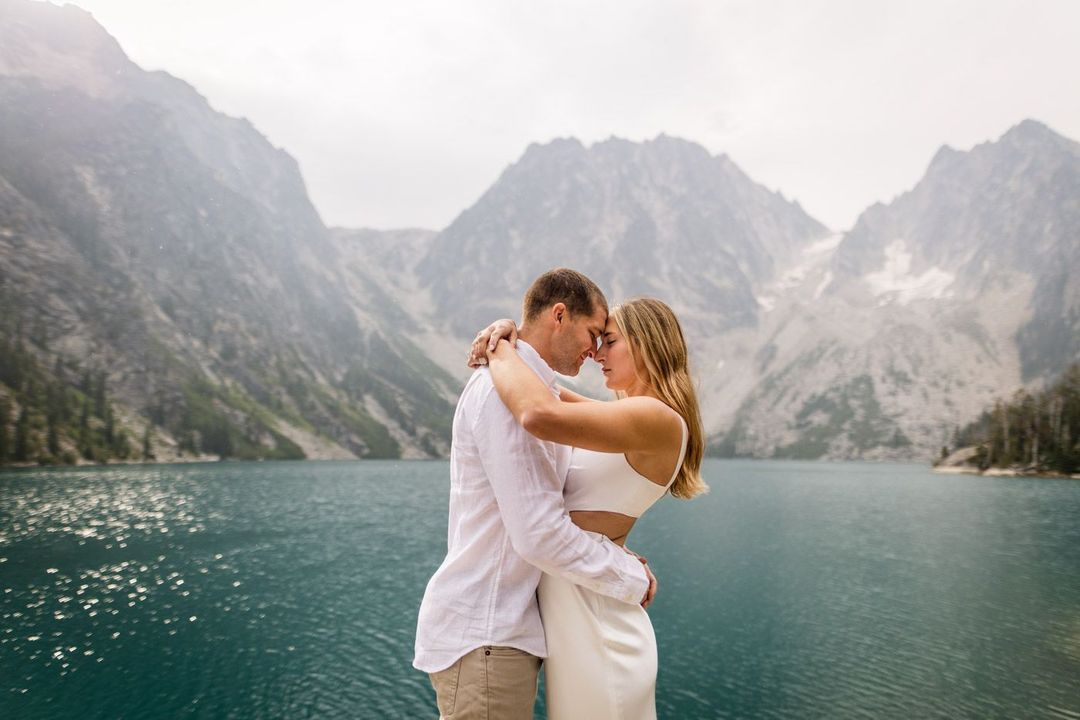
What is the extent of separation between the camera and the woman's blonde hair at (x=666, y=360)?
572 cm

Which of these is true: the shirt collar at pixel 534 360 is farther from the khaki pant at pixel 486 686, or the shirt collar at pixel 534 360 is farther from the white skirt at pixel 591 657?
the khaki pant at pixel 486 686

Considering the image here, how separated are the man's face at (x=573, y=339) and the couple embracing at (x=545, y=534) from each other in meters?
0.02

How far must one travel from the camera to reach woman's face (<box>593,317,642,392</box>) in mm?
6184

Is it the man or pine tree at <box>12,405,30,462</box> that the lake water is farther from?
pine tree at <box>12,405,30,462</box>

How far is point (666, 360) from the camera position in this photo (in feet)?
19.3

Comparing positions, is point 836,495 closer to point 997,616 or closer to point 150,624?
point 997,616

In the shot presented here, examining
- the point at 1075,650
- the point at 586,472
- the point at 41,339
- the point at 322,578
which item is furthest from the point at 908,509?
the point at 41,339

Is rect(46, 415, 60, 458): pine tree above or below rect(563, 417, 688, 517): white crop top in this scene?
below

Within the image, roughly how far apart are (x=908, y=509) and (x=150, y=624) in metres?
107

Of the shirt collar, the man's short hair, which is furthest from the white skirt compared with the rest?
the man's short hair

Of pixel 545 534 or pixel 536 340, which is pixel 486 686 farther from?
pixel 536 340

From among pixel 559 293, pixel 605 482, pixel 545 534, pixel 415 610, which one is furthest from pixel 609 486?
pixel 415 610

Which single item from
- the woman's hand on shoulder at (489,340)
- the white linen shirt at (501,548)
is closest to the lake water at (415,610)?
the white linen shirt at (501,548)

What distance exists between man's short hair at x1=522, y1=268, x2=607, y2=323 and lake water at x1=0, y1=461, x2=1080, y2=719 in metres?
27.8
